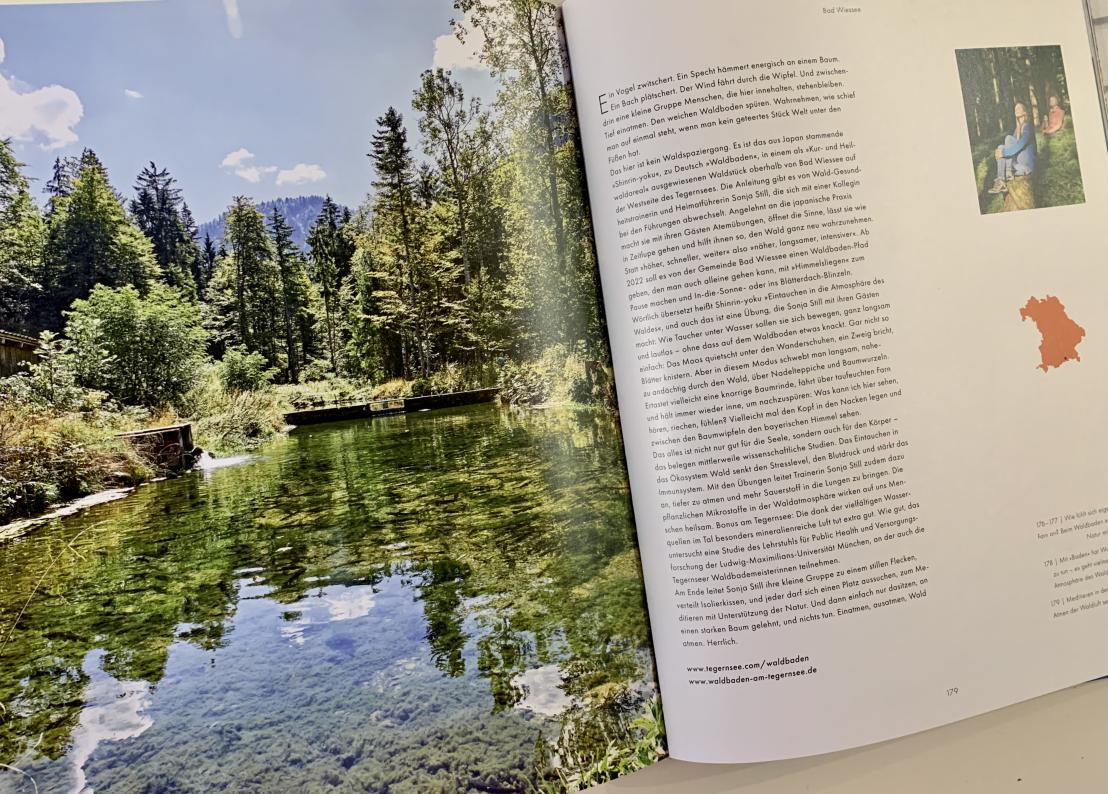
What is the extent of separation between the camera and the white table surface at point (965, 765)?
1853 millimetres

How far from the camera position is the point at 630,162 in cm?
175

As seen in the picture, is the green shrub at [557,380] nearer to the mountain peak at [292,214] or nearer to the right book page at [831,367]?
the right book page at [831,367]

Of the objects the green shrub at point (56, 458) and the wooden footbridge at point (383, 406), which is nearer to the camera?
the green shrub at point (56, 458)

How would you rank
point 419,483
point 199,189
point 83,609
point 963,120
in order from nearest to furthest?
point 83,609 → point 199,189 → point 419,483 → point 963,120

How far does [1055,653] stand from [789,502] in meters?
0.90

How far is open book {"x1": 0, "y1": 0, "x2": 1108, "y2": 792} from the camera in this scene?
1619mm

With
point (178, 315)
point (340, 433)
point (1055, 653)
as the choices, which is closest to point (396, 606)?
point (340, 433)

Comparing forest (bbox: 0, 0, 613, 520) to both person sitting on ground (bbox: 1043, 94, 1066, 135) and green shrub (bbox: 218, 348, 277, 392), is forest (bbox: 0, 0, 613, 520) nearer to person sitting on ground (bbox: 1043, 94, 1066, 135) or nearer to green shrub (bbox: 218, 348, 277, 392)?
green shrub (bbox: 218, 348, 277, 392)

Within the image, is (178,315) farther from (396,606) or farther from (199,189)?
(396,606)

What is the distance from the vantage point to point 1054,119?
6.70 feet

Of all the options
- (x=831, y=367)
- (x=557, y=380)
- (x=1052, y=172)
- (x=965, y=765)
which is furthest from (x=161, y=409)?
(x=1052, y=172)

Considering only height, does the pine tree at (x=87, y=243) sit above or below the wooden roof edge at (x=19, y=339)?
above

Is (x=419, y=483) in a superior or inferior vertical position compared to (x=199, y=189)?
inferior

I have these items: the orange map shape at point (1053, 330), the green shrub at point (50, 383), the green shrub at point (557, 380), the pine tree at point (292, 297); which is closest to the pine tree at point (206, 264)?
the pine tree at point (292, 297)
